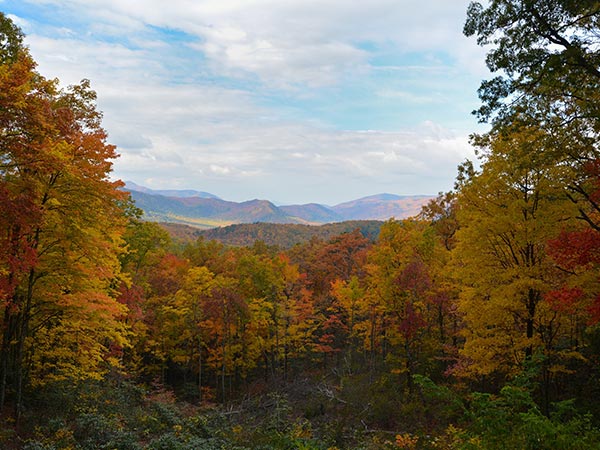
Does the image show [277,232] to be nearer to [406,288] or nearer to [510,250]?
[406,288]

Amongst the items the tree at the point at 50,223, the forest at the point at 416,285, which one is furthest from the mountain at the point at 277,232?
the tree at the point at 50,223

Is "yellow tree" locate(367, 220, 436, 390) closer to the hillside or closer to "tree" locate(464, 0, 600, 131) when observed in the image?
"tree" locate(464, 0, 600, 131)

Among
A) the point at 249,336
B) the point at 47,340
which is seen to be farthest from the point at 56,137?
the point at 249,336

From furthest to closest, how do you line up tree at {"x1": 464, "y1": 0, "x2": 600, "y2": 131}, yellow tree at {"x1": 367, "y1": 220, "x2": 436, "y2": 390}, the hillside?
the hillside → yellow tree at {"x1": 367, "y1": 220, "x2": 436, "y2": 390} → tree at {"x1": 464, "y1": 0, "x2": 600, "y2": 131}

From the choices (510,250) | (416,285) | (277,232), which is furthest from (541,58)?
(277,232)

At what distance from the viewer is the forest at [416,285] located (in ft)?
32.1

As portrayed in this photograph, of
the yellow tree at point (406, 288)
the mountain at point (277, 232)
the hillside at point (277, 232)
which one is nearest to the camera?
the yellow tree at point (406, 288)

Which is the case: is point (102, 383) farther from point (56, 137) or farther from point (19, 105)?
point (19, 105)

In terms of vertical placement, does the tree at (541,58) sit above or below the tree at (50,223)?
above

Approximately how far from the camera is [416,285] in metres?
22.1

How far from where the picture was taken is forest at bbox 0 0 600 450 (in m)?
9.80

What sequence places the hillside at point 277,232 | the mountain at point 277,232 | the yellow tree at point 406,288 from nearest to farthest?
the yellow tree at point 406,288
the hillside at point 277,232
the mountain at point 277,232

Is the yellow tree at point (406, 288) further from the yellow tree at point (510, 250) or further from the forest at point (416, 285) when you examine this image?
the yellow tree at point (510, 250)

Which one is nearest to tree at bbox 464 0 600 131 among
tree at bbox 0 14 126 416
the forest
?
the forest
